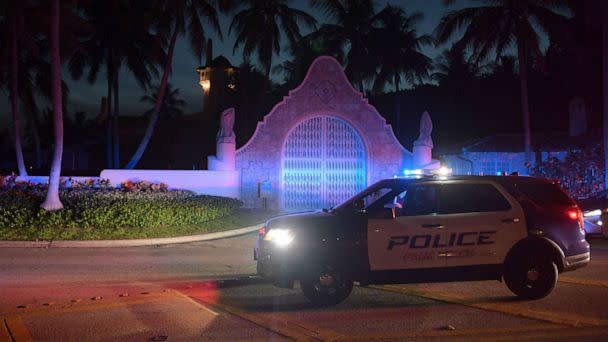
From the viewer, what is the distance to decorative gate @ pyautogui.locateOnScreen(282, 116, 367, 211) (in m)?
24.9

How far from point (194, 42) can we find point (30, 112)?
1596 cm

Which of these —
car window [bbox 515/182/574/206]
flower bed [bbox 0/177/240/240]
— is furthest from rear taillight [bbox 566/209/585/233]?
flower bed [bbox 0/177/240/240]

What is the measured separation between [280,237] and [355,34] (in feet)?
96.9

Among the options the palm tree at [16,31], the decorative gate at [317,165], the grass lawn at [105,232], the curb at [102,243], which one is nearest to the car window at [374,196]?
the grass lawn at [105,232]

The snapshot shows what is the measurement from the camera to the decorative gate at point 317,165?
81.8 feet

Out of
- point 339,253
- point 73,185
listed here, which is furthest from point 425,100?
point 339,253

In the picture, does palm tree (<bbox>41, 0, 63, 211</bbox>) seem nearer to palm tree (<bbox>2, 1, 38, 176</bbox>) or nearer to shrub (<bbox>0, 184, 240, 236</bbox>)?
shrub (<bbox>0, 184, 240, 236</bbox>)

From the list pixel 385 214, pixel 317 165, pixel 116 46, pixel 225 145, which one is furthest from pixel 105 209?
pixel 116 46

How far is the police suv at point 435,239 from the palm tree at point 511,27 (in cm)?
1779

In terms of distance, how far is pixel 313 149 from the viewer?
82.3ft

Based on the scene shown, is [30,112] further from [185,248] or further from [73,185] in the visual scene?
[185,248]

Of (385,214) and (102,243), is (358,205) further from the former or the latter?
(102,243)

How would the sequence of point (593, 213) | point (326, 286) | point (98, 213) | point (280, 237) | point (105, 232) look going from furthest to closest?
point (98, 213), point (105, 232), point (593, 213), point (280, 237), point (326, 286)

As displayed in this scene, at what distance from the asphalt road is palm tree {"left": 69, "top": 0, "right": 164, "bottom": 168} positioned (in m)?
21.7
